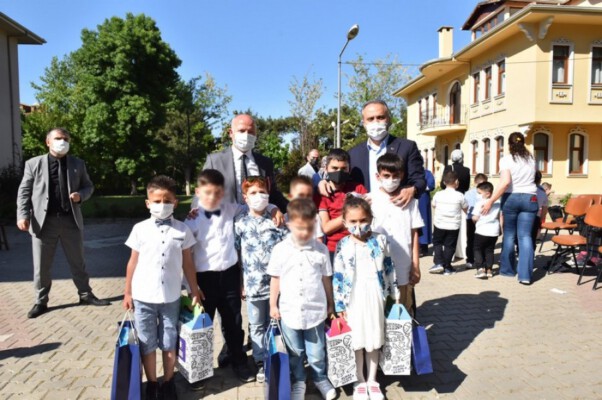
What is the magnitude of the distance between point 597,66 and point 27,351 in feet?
79.5

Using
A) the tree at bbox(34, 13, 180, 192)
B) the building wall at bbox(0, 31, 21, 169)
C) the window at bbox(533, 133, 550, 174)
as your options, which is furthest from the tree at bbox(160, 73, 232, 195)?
the window at bbox(533, 133, 550, 174)

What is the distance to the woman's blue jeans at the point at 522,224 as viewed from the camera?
22.4ft

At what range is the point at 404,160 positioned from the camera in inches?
156

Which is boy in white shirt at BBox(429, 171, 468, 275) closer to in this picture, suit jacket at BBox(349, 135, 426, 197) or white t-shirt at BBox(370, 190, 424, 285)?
suit jacket at BBox(349, 135, 426, 197)

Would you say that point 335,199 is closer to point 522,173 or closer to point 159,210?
point 159,210

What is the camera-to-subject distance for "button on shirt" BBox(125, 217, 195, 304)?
330 centimetres

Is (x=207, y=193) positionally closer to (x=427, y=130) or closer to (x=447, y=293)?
(x=447, y=293)

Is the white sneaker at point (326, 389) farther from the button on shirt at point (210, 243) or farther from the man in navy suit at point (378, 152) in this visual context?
the man in navy suit at point (378, 152)

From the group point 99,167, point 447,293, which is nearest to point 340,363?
point 447,293

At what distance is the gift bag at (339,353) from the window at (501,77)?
21849mm

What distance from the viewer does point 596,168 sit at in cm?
2123

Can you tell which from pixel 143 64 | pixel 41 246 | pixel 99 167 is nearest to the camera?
pixel 41 246

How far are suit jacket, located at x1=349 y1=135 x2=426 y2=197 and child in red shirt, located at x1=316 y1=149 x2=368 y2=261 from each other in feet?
0.82

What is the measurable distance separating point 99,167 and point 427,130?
2357 centimetres
